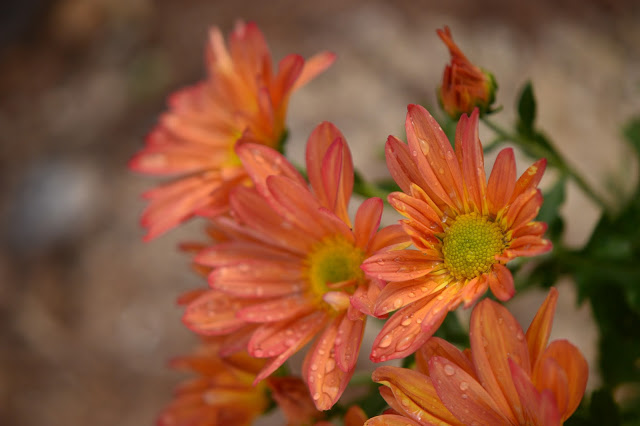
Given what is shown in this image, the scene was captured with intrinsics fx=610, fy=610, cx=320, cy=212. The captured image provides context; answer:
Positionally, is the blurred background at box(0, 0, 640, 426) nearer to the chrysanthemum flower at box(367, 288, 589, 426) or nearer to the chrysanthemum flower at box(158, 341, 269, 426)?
the chrysanthemum flower at box(158, 341, 269, 426)

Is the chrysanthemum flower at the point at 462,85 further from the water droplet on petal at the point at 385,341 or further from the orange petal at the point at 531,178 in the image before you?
the water droplet on petal at the point at 385,341

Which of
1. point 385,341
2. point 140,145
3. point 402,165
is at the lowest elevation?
point 385,341

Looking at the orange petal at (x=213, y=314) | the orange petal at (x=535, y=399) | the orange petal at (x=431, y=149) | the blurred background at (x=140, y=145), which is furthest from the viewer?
the blurred background at (x=140, y=145)

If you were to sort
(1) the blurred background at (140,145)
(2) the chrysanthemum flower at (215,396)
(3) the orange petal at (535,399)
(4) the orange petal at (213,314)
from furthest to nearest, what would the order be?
1. (1) the blurred background at (140,145)
2. (2) the chrysanthemum flower at (215,396)
3. (4) the orange petal at (213,314)
4. (3) the orange petal at (535,399)

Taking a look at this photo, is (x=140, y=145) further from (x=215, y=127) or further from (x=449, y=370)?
(x=449, y=370)

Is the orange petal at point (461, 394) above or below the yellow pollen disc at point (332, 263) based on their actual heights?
below

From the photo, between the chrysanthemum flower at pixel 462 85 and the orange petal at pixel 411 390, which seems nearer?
the orange petal at pixel 411 390

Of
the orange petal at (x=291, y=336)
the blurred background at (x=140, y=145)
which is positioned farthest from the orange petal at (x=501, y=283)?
the blurred background at (x=140, y=145)

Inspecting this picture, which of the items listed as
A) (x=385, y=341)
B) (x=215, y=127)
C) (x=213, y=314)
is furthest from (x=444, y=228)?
(x=215, y=127)

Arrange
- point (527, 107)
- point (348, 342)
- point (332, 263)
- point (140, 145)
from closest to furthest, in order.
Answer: point (348, 342)
point (332, 263)
point (527, 107)
point (140, 145)
